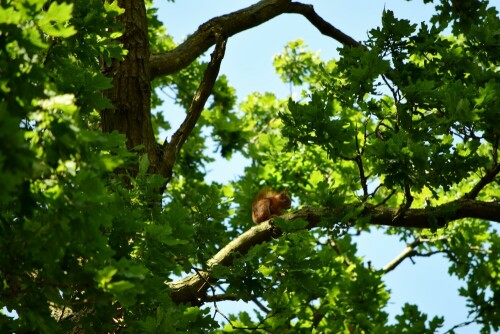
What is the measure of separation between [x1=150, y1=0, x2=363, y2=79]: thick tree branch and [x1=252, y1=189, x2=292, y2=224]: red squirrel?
2181 mm

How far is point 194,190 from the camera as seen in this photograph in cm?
539

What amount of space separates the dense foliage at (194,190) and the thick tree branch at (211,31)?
2 centimetres

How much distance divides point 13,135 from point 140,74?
339cm

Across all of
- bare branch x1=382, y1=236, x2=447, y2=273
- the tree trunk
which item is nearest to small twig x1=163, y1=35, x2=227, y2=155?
the tree trunk

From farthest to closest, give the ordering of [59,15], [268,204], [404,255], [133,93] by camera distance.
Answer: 1. [404,255]
2. [268,204]
3. [133,93]
4. [59,15]

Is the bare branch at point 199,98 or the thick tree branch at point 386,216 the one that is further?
the bare branch at point 199,98

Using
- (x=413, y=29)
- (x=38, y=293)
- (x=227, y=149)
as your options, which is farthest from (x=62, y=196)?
(x=227, y=149)

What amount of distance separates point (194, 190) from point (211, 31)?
1624 mm

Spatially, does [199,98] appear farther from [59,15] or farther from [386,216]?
[59,15]

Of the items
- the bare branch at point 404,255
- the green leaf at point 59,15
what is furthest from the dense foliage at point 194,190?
the bare branch at point 404,255

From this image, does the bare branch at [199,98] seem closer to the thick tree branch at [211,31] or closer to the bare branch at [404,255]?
the thick tree branch at [211,31]

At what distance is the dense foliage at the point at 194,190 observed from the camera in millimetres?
2576

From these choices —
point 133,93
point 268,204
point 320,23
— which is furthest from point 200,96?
point 268,204

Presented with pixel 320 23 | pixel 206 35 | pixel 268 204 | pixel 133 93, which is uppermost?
pixel 320 23
